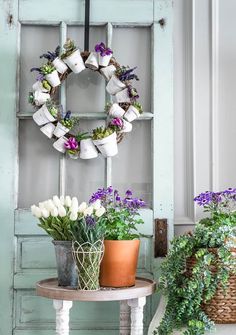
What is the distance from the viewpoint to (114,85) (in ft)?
8.68

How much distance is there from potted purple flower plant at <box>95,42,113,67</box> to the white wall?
38 centimetres

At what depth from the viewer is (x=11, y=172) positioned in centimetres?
271

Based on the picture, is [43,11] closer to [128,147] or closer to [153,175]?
[128,147]

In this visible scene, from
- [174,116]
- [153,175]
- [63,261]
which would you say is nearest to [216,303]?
[63,261]

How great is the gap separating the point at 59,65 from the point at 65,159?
1.40ft

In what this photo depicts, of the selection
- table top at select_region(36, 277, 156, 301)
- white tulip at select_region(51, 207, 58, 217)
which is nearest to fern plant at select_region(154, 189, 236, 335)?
table top at select_region(36, 277, 156, 301)

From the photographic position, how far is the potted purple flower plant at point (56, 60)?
2.62 m

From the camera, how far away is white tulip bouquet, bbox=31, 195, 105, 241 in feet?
7.27

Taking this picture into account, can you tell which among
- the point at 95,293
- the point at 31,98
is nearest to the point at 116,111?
the point at 31,98

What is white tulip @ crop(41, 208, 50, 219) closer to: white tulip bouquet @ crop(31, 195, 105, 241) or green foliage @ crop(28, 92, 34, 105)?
white tulip bouquet @ crop(31, 195, 105, 241)

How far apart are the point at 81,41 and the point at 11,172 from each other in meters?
0.69

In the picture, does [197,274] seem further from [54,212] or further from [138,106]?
[138,106]

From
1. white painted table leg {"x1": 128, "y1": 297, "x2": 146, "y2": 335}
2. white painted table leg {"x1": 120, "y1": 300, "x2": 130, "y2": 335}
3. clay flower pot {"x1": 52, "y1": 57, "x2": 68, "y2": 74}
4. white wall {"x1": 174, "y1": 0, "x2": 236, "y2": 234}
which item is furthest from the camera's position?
white wall {"x1": 174, "y1": 0, "x2": 236, "y2": 234}

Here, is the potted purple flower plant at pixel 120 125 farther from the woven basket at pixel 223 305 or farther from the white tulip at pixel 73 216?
the woven basket at pixel 223 305
